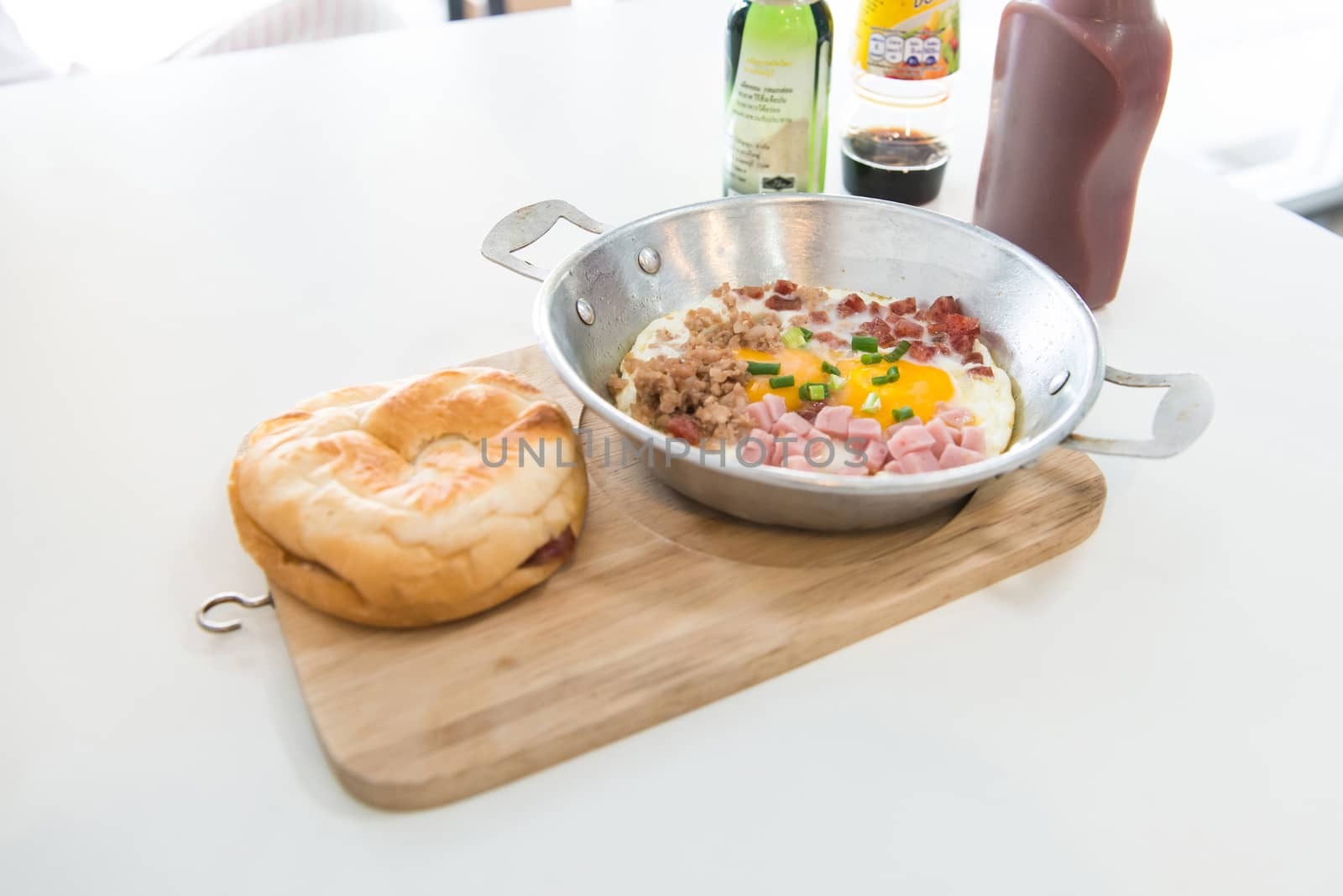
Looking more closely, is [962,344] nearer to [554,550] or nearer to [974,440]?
[974,440]

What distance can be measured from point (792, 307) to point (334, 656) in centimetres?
67

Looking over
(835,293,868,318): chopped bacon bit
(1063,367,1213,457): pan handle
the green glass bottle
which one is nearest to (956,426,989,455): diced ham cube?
(1063,367,1213,457): pan handle

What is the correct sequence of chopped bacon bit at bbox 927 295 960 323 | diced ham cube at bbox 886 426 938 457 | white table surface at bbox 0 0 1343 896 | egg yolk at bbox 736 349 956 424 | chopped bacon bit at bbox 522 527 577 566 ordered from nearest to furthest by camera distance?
white table surface at bbox 0 0 1343 896
chopped bacon bit at bbox 522 527 577 566
diced ham cube at bbox 886 426 938 457
egg yolk at bbox 736 349 956 424
chopped bacon bit at bbox 927 295 960 323

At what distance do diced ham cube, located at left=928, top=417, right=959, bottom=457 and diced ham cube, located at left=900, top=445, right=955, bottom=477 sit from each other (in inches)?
0.5

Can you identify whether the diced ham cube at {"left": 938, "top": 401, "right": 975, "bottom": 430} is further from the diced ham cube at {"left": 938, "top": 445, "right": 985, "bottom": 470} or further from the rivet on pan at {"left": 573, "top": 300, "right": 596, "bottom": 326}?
the rivet on pan at {"left": 573, "top": 300, "right": 596, "bottom": 326}

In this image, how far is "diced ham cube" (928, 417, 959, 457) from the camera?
3.34 feet

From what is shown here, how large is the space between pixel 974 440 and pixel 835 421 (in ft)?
0.45

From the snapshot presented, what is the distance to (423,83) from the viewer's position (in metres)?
1.99

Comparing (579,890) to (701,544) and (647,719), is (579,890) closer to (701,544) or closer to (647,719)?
(647,719)

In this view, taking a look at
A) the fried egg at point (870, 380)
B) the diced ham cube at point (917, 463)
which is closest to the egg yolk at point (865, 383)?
the fried egg at point (870, 380)

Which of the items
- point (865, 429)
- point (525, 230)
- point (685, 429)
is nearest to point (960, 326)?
point (865, 429)

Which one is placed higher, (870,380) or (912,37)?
(912,37)

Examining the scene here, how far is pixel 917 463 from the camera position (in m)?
1.00

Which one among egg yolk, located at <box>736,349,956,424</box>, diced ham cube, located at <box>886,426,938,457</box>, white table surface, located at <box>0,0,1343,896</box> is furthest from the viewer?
egg yolk, located at <box>736,349,956,424</box>
